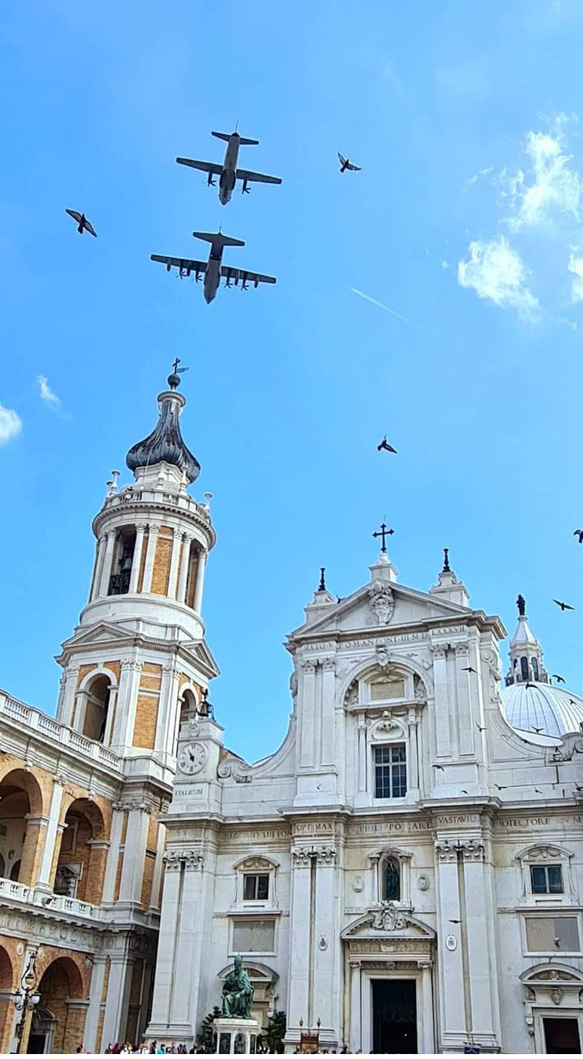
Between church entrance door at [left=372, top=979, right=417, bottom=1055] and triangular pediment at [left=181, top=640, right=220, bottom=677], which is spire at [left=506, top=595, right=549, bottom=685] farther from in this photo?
church entrance door at [left=372, top=979, right=417, bottom=1055]

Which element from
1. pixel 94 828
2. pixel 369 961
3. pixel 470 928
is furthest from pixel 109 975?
pixel 470 928

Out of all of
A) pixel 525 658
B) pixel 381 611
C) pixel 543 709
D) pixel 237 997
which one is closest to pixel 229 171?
pixel 381 611

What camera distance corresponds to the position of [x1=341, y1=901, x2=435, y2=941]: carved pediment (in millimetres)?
30547

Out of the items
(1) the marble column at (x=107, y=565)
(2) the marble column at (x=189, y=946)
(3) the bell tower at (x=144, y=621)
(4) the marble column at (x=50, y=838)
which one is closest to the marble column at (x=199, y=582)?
(3) the bell tower at (x=144, y=621)

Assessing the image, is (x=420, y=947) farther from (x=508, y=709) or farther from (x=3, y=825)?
(x=508, y=709)

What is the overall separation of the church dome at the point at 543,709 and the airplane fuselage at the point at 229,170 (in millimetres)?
31875

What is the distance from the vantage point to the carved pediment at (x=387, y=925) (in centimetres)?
3055

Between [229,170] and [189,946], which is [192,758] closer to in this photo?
[189,946]

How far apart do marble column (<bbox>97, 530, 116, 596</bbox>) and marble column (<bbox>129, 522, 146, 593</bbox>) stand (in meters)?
1.12

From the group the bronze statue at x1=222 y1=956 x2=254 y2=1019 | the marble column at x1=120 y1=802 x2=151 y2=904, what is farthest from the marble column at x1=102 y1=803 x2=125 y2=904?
the bronze statue at x1=222 y1=956 x2=254 y2=1019

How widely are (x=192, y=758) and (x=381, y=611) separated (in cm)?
900

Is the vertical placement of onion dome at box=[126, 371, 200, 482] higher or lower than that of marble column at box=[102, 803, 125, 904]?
higher

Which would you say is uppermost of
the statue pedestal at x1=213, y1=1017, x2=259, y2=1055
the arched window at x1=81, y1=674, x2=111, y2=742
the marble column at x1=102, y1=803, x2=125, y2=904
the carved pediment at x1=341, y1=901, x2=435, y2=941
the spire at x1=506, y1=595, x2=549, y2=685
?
the spire at x1=506, y1=595, x2=549, y2=685

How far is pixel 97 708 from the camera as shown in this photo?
42844mm
